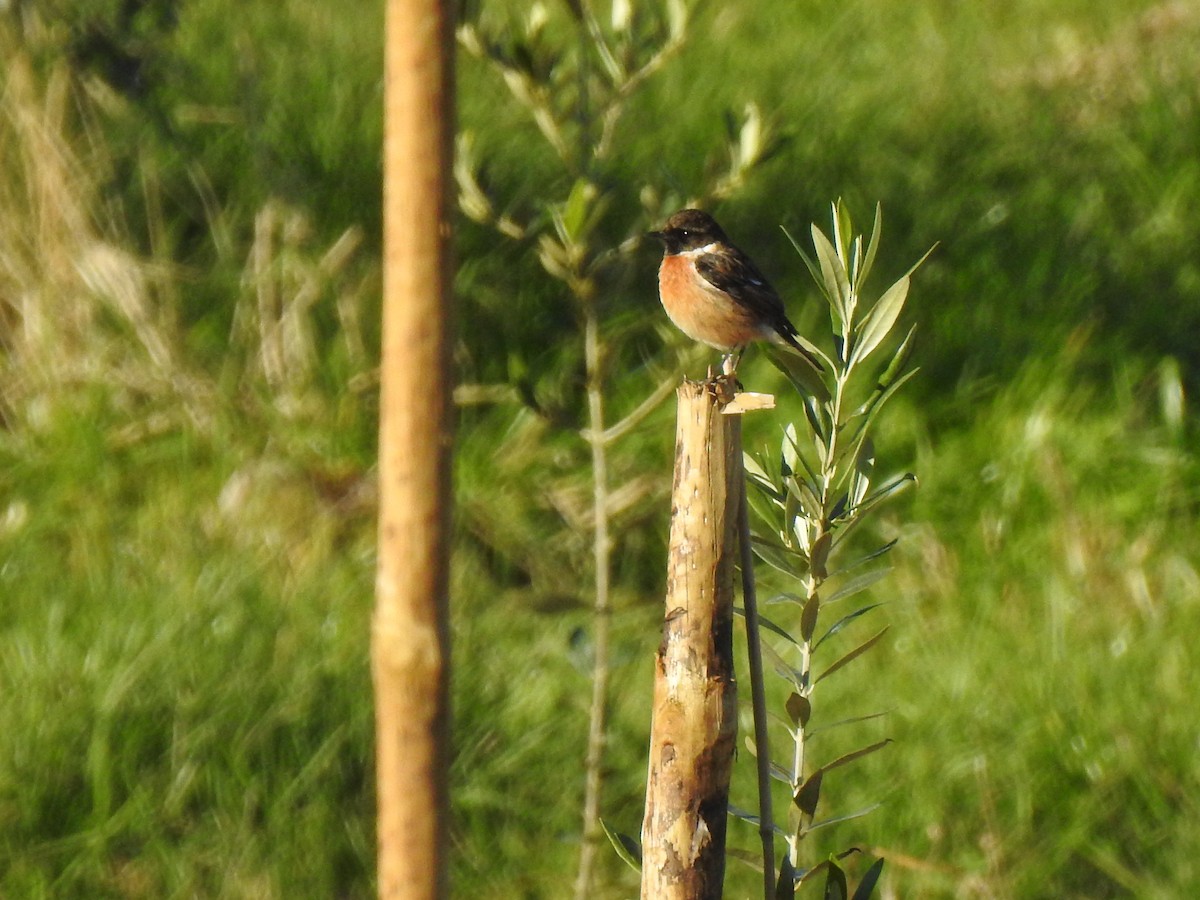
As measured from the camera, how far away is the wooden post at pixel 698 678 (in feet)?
5.55

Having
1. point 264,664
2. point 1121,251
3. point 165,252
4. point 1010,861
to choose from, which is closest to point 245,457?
point 165,252

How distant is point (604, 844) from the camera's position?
376cm

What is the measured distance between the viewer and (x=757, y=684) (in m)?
1.63

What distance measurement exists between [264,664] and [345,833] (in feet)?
1.64

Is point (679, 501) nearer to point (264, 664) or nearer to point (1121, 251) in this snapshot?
point (264, 664)

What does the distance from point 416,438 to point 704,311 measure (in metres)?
2.77

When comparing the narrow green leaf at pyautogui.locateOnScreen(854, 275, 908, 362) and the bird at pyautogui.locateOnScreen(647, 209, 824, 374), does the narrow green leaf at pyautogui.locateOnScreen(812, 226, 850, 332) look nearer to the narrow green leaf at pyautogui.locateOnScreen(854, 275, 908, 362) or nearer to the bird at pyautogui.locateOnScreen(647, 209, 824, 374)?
the narrow green leaf at pyautogui.locateOnScreen(854, 275, 908, 362)

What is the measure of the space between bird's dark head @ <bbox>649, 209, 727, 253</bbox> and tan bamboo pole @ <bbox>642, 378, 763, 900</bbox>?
2.28 meters

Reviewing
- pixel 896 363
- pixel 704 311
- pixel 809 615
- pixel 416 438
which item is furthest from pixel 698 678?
pixel 704 311

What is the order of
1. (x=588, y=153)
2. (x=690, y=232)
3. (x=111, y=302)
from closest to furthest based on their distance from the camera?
(x=588, y=153), (x=690, y=232), (x=111, y=302)

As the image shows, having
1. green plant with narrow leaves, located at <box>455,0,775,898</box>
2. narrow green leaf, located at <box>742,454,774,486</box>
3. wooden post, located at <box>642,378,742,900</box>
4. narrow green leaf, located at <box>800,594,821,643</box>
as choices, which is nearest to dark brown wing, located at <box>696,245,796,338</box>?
A: green plant with narrow leaves, located at <box>455,0,775,898</box>

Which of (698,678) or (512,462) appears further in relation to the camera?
(512,462)

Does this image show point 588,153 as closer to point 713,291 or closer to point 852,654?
point 713,291

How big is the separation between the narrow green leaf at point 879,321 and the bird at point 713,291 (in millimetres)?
2016
